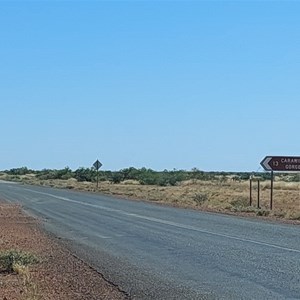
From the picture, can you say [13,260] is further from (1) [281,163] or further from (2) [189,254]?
(1) [281,163]

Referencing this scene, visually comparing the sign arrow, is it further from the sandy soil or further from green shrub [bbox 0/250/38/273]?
green shrub [bbox 0/250/38/273]

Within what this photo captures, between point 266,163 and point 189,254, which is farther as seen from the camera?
point 266,163

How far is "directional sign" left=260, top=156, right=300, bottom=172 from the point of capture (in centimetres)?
4034

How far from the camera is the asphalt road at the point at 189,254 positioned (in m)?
13.0

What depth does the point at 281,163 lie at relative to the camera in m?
40.5

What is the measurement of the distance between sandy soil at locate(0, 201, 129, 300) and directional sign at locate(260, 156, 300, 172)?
66.1ft

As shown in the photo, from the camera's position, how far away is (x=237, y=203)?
50156 mm

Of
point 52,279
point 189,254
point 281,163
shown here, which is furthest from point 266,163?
point 52,279

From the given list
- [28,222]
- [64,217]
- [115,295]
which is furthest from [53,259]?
[64,217]

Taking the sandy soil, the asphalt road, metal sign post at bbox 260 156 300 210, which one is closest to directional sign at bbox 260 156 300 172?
metal sign post at bbox 260 156 300 210

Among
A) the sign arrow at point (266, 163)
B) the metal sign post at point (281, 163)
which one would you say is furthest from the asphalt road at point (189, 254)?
the metal sign post at point (281, 163)

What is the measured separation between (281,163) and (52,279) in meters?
27.7

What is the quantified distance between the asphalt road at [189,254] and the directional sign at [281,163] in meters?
7.67

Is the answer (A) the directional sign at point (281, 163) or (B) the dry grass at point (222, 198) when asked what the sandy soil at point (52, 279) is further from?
(A) the directional sign at point (281, 163)
